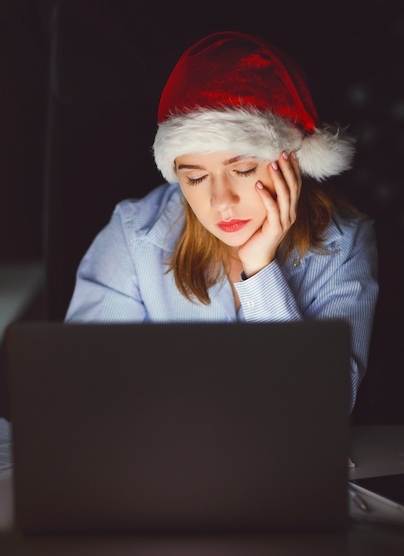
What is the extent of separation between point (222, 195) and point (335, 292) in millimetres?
323

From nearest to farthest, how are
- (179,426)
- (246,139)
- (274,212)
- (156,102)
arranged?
(179,426)
(246,139)
(274,212)
(156,102)

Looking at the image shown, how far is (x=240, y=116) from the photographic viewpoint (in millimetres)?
1304

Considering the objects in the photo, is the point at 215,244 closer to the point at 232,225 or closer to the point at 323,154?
the point at 232,225

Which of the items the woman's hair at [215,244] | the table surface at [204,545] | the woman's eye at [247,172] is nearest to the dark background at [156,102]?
the woman's hair at [215,244]

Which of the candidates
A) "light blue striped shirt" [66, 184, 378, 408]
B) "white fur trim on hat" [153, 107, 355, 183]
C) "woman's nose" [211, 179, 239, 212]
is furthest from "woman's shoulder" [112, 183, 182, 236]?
"woman's nose" [211, 179, 239, 212]

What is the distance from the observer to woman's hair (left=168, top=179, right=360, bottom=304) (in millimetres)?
1523

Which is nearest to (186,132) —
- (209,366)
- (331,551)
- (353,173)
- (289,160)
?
(289,160)

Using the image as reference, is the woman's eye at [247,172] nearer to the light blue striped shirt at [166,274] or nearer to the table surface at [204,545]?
the light blue striped shirt at [166,274]

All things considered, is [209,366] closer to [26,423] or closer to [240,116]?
[26,423]

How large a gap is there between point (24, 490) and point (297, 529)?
0.94 ft

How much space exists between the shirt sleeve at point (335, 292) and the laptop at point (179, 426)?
1.97 ft

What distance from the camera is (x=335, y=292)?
1.48 m

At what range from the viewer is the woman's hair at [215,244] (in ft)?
5.00

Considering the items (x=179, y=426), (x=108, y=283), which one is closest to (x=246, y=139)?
(x=108, y=283)
